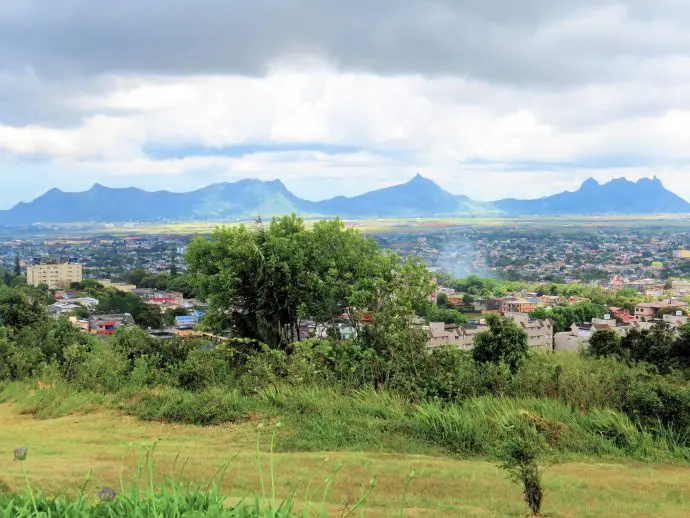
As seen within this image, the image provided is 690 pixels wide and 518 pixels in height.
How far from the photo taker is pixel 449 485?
216 inches

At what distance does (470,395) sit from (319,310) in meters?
3.95

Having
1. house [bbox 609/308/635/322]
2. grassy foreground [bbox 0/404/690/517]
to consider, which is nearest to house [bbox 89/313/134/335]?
grassy foreground [bbox 0/404/690/517]

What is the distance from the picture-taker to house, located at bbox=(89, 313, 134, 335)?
58.9ft

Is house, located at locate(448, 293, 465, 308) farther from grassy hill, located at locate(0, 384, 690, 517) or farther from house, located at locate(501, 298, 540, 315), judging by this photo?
grassy hill, located at locate(0, 384, 690, 517)

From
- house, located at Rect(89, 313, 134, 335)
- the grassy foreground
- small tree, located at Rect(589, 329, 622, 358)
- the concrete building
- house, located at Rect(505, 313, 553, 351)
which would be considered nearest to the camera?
the grassy foreground

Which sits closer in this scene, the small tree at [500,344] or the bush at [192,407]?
the bush at [192,407]

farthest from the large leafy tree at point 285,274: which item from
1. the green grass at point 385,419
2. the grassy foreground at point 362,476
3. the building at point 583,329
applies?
the building at point 583,329

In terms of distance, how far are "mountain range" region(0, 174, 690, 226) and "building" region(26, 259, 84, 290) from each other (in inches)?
3493

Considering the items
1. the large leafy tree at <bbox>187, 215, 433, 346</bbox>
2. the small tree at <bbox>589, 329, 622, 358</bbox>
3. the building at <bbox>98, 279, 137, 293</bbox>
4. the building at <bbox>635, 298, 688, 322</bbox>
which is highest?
the large leafy tree at <bbox>187, 215, 433, 346</bbox>

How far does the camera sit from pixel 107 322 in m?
19.4

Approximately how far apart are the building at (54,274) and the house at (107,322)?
12.8 meters

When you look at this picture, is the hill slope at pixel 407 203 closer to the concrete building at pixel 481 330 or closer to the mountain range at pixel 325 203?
the mountain range at pixel 325 203

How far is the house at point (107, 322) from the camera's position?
17953 mm

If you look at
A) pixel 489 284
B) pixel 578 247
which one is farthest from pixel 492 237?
pixel 489 284
